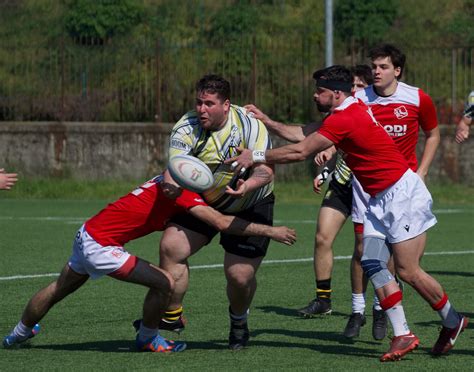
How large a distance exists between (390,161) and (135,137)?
16505 mm

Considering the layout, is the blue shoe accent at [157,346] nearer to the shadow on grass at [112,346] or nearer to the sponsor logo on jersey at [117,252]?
the shadow on grass at [112,346]

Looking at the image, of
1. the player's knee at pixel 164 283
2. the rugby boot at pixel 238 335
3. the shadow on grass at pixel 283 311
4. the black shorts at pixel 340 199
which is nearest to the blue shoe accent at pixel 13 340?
the player's knee at pixel 164 283

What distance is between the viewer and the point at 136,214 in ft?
28.1

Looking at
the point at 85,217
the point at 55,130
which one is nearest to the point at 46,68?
the point at 55,130

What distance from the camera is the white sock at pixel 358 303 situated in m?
9.73

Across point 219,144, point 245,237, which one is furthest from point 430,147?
point 219,144

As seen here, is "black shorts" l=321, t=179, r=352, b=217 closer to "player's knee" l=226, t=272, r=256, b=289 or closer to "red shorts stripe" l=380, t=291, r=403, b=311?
"player's knee" l=226, t=272, r=256, b=289

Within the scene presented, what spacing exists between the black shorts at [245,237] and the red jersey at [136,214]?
23 cm

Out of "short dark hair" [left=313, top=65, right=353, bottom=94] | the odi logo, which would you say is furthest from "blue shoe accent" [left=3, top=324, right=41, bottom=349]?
"short dark hair" [left=313, top=65, right=353, bottom=94]

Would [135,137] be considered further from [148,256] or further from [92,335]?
[92,335]

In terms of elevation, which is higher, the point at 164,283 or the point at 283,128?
the point at 283,128

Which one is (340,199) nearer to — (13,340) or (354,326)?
(354,326)

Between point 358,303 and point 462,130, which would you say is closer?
point 358,303

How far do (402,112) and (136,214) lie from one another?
2.54 metres
